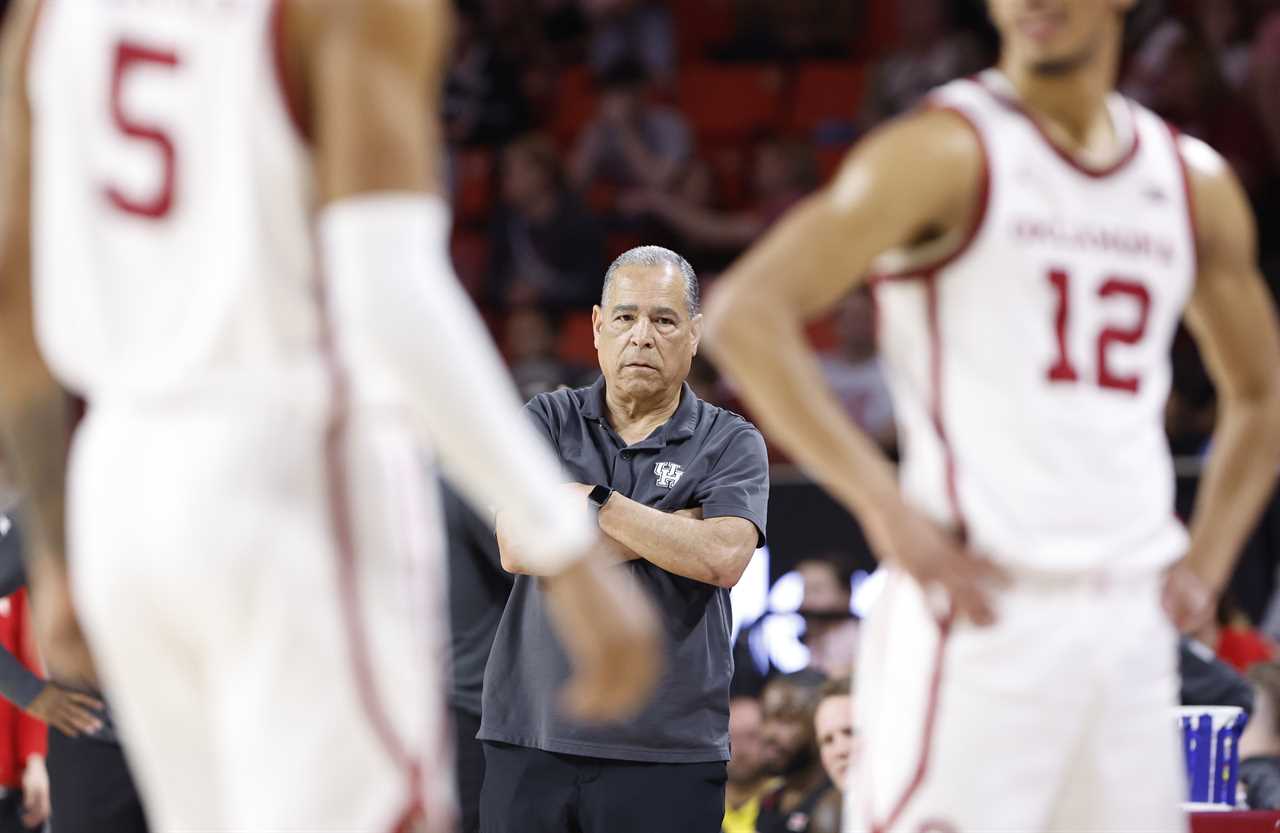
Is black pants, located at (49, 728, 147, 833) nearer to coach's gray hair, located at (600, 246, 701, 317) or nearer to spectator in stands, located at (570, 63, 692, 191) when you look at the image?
coach's gray hair, located at (600, 246, 701, 317)

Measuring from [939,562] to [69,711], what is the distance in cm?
352

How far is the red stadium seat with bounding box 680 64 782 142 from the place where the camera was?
1378 centimetres

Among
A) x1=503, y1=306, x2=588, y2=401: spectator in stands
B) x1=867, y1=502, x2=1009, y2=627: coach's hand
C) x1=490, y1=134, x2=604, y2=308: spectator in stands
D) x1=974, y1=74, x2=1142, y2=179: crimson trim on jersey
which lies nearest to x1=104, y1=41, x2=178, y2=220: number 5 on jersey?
x1=867, y1=502, x2=1009, y2=627: coach's hand

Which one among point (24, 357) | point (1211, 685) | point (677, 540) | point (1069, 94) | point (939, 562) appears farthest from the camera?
point (1211, 685)

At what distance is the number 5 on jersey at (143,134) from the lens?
2.55 meters

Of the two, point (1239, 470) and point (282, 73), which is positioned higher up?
point (282, 73)

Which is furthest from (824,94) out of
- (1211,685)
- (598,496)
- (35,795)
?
(598,496)

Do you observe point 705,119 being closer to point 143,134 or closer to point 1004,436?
point 1004,436

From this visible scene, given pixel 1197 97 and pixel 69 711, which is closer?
pixel 69 711

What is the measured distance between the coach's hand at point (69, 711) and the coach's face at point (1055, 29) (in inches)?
141

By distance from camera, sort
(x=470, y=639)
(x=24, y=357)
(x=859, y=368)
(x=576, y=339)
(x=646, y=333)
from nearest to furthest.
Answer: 1. (x=24, y=357)
2. (x=646, y=333)
3. (x=470, y=639)
4. (x=859, y=368)
5. (x=576, y=339)

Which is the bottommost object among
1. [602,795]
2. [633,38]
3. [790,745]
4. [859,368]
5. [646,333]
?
[790,745]

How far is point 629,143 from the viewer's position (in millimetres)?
12875

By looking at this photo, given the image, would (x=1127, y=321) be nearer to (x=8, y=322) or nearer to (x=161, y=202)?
(x=161, y=202)
